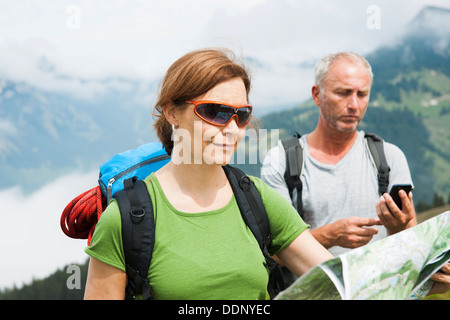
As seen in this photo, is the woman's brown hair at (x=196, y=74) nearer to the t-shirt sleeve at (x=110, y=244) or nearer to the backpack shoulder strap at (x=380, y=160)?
the t-shirt sleeve at (x=110, y=244)

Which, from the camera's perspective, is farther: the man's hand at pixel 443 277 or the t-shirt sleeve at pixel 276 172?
the t-shirt sleeve at pixel 276 172

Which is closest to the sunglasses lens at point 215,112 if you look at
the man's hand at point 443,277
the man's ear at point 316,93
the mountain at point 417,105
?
the man's hand at point 443,277

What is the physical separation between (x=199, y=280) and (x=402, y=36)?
345 feet

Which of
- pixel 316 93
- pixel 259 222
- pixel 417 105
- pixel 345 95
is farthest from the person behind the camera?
pixel 417 105

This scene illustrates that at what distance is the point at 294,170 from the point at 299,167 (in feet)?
0.19

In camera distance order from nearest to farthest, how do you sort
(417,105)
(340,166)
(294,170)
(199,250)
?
(199,250)
(294,170)
(340,166)
(417,105)

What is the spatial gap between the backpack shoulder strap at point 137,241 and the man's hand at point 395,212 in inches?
62.8

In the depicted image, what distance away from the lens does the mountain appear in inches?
2409

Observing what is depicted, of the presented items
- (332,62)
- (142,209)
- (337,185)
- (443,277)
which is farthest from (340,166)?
(142,209)

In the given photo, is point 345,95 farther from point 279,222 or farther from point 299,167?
point 279,222

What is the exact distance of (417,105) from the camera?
229ft

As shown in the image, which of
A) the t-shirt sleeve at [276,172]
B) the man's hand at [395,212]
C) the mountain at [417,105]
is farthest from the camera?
the mountain at [417,105]

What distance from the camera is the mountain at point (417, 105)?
61.2 meters
